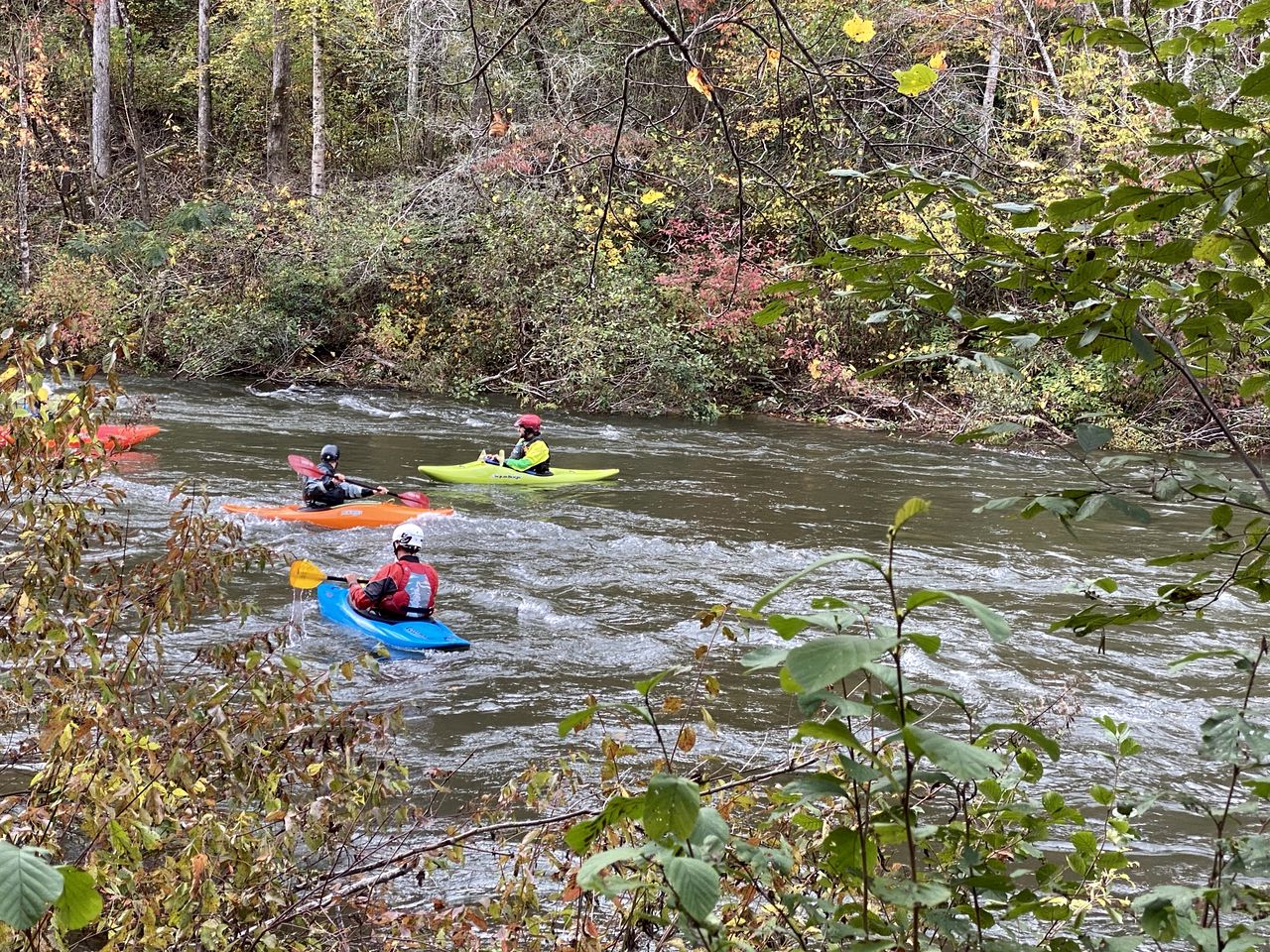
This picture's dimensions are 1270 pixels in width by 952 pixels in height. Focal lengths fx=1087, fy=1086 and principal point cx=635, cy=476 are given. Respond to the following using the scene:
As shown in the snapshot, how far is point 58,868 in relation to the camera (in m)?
1.30

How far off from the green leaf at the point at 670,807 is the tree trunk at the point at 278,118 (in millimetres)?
23096

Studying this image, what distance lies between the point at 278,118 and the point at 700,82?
2450cm

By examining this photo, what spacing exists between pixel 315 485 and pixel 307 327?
10.4 m

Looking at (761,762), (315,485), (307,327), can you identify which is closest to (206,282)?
(307,327)

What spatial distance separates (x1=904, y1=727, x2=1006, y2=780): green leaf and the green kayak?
11.6 metres

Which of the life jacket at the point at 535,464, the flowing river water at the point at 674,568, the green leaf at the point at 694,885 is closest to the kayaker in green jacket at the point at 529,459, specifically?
the life jacket at the point at 535,464

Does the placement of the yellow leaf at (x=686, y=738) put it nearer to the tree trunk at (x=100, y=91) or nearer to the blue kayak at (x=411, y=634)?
the blue kayak at (x=411, y=634)

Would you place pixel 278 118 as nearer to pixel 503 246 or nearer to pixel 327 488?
pixel 503 246

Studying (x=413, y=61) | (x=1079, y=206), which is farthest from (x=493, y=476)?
(x=1079, y=206)

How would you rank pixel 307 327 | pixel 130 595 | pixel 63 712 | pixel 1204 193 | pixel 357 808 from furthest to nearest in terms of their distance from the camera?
pixel 307 327, pixel 130 595, pixel 357 808, pixel 63 712, pixel 1204 193

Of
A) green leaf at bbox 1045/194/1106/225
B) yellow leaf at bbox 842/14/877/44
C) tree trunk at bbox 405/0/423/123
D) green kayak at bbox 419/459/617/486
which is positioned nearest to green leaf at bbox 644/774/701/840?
green leaf at bbox 1045/194/1106/225

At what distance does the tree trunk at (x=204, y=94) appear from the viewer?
22828mm

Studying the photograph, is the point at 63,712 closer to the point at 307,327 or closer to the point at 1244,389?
the point at 1244,389

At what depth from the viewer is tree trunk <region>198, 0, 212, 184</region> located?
2283cm
